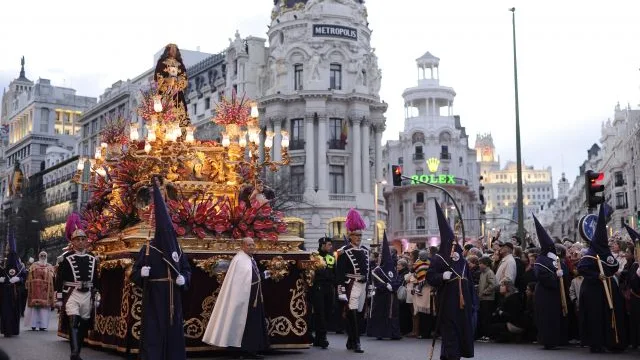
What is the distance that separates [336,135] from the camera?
64.6m

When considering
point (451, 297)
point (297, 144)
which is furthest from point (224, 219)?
point (297, 144)

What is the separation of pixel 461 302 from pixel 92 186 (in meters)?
9.32

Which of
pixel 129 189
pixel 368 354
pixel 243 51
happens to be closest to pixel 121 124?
pixel 129 189

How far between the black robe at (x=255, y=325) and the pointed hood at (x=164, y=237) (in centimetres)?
211

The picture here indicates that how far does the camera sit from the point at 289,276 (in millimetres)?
14914

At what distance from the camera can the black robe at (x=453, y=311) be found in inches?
480

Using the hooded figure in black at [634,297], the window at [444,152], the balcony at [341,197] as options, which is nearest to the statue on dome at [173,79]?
the hooded figure in black at [634,297]

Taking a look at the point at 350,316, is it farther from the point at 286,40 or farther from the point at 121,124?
the point at 286,40

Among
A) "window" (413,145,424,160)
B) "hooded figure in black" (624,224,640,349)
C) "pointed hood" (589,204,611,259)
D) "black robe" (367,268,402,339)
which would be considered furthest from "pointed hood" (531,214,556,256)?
"window" (413,145,424,160)

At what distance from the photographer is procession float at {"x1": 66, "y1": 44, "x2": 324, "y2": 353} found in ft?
46.3

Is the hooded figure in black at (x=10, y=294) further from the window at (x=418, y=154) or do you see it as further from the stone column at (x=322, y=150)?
the window at (x=418, y=154)

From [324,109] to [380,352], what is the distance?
49.2 meters

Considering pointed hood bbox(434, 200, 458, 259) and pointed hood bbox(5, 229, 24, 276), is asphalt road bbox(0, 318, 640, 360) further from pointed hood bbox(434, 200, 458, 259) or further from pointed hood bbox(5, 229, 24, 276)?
pointed hood bbox(5, 229, 24, 276)

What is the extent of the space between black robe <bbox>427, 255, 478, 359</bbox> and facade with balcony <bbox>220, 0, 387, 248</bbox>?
4947 centimetres
